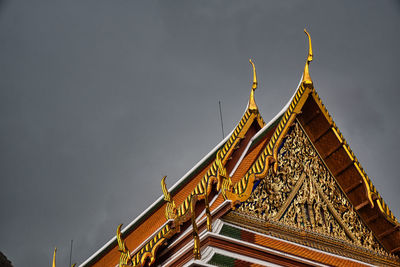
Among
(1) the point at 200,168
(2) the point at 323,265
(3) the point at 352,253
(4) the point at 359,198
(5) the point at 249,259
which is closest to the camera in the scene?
(5) the point at 249,259

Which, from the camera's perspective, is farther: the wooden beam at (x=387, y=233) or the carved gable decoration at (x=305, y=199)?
the wooden beam at (x=387, y=233)

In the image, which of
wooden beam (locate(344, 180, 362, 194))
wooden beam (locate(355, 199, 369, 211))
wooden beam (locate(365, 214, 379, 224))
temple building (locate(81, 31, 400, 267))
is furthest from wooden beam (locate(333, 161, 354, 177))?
wooden beam (locate(365, 214, 379, 224))

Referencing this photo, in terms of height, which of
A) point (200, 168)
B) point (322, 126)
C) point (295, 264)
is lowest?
point (295, 264)

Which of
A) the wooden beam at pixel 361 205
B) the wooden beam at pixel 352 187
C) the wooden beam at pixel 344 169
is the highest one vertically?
the wooden beam at pixel 344 169

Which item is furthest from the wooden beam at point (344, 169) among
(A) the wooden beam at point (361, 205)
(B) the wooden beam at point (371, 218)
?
(B) the wooden beam at point (371, 218)

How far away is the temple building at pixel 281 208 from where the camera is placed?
7633mm

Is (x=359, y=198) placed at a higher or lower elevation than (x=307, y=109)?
lower

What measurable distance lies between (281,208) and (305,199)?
65 centimetres

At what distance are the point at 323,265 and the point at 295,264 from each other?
0.62 m

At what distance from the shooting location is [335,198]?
31.8ft

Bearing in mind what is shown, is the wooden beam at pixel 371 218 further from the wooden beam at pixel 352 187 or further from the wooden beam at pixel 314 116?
the wooden beam at pixel 314 116

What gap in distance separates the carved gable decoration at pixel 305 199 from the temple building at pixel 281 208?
0.06 feet

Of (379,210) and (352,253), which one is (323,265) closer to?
(352,253)

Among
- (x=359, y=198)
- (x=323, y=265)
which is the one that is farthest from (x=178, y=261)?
(x=359, y=198)
